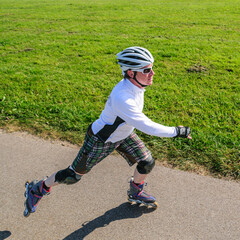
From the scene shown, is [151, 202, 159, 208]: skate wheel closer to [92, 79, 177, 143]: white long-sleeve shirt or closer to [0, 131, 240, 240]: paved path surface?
[0, 131, 240, 240]: paved path surface

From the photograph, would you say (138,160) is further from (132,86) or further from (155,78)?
(155,78)

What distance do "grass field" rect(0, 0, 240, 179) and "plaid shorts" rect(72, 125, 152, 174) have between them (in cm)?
99

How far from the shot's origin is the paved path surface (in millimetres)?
2990

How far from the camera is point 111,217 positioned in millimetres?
3191

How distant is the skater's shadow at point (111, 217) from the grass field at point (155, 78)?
93 cm

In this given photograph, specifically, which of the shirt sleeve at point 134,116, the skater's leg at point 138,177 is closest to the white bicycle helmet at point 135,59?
the shirt sleeve at point 134,116

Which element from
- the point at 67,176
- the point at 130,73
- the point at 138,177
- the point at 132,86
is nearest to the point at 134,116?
the point at 132,86

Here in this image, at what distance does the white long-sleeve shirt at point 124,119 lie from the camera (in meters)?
2.63

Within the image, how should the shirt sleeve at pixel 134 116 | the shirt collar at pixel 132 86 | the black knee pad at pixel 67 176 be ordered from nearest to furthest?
the shirt sleeve at pixel 134 116
the shirt collar at pixel 132 86
the black knee pad at pixel 67 176

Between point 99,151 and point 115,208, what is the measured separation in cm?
80

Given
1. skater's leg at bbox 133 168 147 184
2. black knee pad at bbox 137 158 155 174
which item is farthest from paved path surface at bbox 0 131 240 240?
black knee pad at bbox 137 158 155 174

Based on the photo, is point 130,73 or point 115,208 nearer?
point 130,73

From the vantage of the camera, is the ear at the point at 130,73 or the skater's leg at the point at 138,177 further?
the skater's leg at the point at 138,177

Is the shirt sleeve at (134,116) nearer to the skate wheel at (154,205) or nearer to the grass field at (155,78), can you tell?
the skate wheel at (154,205)
